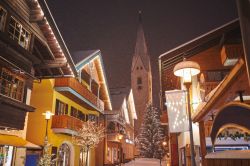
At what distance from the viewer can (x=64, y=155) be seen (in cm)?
2295

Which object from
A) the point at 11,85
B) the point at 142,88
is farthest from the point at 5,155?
the point at 142,88

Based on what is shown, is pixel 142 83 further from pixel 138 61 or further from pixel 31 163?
pixel 31 163

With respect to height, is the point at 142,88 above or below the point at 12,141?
above

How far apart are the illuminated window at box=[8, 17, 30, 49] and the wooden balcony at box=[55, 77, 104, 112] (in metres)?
6.11

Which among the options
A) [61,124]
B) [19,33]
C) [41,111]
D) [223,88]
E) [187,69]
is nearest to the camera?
[223,88]

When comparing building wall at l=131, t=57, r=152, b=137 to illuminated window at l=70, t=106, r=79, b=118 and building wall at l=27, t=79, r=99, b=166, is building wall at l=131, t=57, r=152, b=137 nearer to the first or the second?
illuminated window at l=70, t=106, r=79, b=118

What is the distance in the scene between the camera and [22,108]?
14.1 meters

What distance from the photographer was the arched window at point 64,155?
857 inches

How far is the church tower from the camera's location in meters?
83.8

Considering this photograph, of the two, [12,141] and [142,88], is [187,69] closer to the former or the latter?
[12,141]

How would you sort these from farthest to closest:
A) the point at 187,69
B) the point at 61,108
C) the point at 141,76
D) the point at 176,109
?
1. the point at 141,76
2. the point at 61,108
3. the point at 176,109
4. the point at 187,69

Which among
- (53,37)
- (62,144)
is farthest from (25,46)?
(62,144)

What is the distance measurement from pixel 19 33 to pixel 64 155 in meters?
12.5

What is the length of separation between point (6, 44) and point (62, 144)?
42.3 ft
